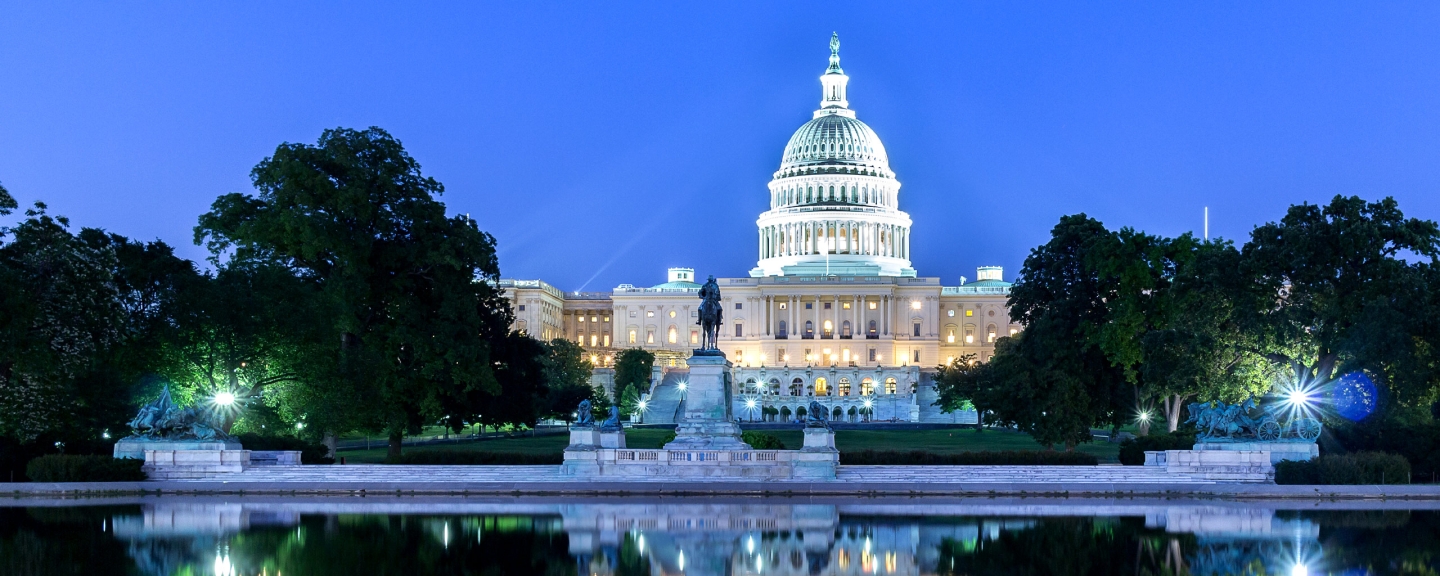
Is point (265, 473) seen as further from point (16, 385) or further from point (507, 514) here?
point (507, 514)

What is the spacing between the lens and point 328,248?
5197 cm

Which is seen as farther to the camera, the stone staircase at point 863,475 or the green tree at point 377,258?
the green tree at point 377,258

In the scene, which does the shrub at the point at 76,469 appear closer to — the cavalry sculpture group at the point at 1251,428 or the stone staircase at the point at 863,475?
the stone staircase at the point at 863,475

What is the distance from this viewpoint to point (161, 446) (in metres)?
44.1

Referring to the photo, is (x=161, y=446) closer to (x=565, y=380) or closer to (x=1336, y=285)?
(x=1336, y=285)

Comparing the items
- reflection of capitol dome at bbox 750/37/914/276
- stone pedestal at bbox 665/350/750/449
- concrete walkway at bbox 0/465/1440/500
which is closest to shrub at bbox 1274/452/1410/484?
concrete walkway at bbox 0/465/1440/500

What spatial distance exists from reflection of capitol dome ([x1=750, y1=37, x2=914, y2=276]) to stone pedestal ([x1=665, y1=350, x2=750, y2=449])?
387 ft

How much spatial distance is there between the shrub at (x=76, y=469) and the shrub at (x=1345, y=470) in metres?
28.6

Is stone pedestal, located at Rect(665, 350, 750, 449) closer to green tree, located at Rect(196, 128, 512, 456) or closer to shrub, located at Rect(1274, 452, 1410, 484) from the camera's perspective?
green tree, located at Rect(196, 128, 512, 456)

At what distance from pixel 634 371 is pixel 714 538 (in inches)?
3685

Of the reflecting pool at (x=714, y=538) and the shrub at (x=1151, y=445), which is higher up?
the shrub at (x=1151, y=445)

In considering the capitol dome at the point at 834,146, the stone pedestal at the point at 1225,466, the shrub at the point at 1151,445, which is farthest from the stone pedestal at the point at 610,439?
the capitol dome at the point at 834,146

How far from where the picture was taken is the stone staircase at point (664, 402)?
4478 inches

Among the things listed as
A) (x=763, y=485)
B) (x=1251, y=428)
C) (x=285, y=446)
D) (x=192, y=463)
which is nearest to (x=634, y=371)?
(x=285, y=446)
